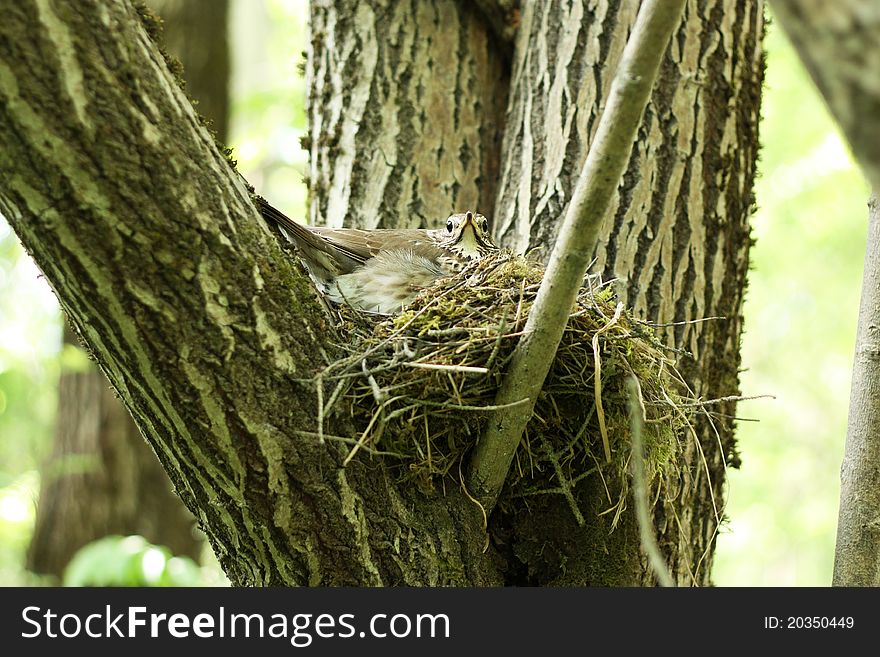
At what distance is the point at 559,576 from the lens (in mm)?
3061

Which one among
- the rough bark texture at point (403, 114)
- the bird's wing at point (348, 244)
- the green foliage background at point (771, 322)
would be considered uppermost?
the green foliage background at point (771, 322)

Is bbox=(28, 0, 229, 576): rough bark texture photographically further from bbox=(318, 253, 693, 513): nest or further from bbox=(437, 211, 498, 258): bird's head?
bbox=(318, 253, 693, 513): nest

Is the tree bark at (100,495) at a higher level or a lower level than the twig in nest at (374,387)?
higher

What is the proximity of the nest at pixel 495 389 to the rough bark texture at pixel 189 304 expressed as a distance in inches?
4.9

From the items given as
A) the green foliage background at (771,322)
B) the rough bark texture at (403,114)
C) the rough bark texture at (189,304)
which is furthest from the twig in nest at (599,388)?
the green foliage background at (771,322)

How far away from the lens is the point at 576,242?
2.34 meters

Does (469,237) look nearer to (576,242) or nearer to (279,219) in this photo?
(279,219)

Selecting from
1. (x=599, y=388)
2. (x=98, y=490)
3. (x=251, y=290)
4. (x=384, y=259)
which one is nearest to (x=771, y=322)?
(x=98, y=490)

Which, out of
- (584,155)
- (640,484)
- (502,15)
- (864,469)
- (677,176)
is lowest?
(640,484)

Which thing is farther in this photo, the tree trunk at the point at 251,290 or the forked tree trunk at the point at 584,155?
the forked tree trunk at the point at 584,155

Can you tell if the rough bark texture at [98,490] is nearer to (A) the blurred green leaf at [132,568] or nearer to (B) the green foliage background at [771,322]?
(B) the green foliage background at [771,322]

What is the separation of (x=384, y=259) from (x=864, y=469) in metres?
1.96

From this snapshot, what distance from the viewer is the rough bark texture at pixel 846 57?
119cm

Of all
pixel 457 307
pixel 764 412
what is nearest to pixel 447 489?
pixel 457 307
